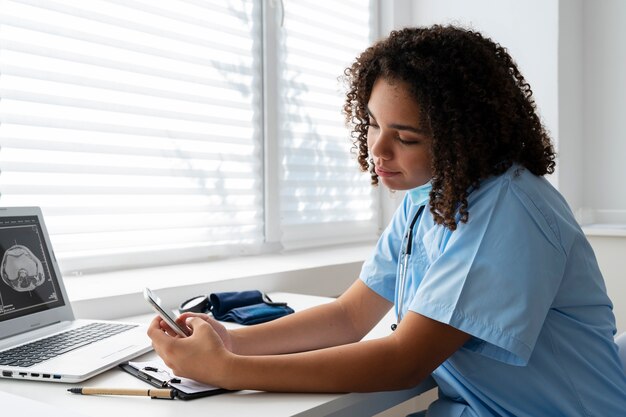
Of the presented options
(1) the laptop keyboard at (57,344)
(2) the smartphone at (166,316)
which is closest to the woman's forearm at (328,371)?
(2) the smartphone at (166,316)

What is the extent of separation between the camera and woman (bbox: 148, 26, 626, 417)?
3.43 feet

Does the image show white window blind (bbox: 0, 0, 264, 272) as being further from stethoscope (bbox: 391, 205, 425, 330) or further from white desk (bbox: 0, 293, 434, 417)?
stethoscope (bbox: 391, 205, 425, 330)

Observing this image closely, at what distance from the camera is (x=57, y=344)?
125cm

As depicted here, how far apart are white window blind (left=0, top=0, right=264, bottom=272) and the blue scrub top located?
115cm

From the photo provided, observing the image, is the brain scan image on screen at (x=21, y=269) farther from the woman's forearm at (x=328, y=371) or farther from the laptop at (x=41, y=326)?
the woman's forearm at (x=328, y=371)

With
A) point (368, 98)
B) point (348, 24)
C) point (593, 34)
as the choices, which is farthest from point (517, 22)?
point (368, 98)

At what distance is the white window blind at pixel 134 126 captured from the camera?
1801 mm

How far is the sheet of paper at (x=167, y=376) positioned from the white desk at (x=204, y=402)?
0.08 ft

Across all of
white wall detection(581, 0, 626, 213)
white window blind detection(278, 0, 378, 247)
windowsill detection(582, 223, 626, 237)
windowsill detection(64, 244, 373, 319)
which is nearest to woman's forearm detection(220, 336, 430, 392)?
windowsill detection(64, 244, 373, 319)

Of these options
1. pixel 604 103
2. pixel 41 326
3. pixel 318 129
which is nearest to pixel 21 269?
pixel 41 326

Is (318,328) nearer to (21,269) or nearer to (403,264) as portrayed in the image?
(403,264)

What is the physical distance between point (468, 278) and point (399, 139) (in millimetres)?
293

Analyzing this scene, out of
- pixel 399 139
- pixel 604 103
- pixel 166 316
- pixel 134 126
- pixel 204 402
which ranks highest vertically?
pixel 604 103

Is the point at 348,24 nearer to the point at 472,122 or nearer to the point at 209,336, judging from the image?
the point at 472,122
